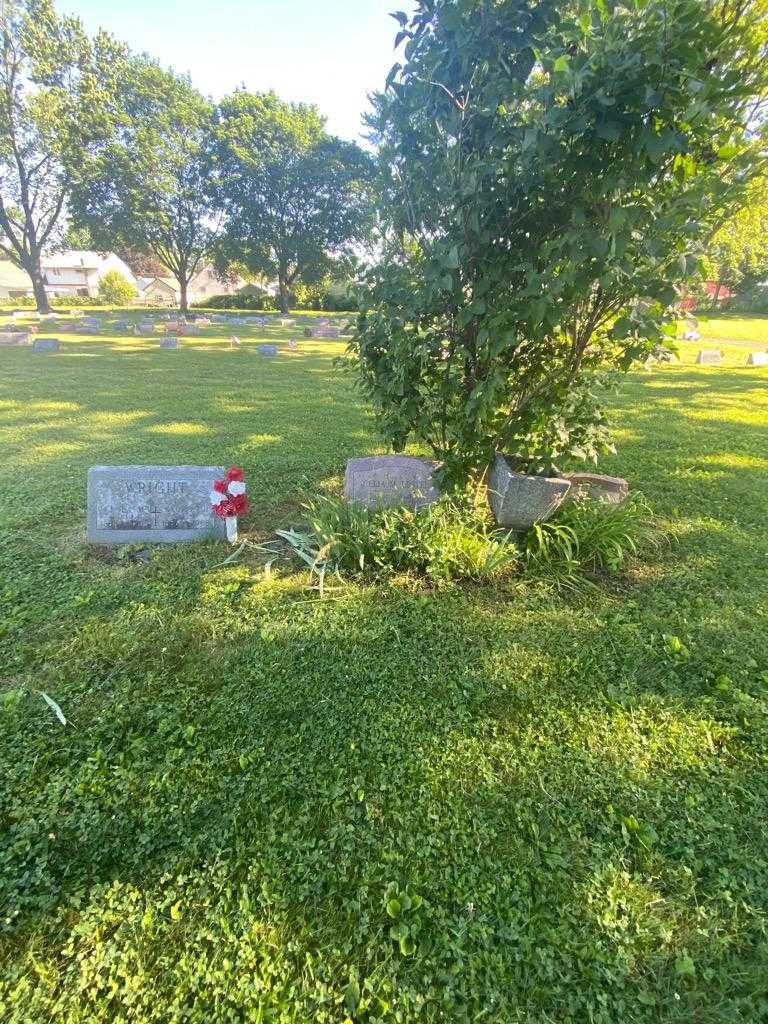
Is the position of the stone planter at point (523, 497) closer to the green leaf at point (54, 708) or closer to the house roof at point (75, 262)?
the green leaf at point (54, 708)

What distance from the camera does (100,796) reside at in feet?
5.86

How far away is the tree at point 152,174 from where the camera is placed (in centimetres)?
2523

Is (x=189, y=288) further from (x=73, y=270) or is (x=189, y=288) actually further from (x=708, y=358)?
(x=708, y=358)

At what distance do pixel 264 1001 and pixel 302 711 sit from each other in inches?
38.2

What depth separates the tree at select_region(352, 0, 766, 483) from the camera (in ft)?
6.63

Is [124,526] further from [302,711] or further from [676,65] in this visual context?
[676,65]

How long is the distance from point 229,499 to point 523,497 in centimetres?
200

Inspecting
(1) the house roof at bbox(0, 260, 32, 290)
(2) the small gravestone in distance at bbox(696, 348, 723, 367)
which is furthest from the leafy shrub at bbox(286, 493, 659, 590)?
(1) the house roof at bbox(0, 260, 32, 290)

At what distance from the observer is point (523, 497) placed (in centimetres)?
329

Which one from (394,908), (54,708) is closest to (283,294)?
(54,708)

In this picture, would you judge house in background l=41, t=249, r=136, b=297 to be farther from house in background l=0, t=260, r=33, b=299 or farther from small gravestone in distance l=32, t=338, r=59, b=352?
small gravestone in distance l=32, t=338, r=59, b=352

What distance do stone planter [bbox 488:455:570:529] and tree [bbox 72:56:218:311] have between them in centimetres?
3114

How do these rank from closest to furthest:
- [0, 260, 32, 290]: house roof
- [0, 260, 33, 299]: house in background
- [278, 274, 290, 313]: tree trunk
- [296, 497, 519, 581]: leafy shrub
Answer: [296, 497, 519, 581]: leafy shrub
[278, 274, 290, 313]: tree trunk
[0, 260, 33, 299]: house in background
[0, 260, 32, 290]: house roof

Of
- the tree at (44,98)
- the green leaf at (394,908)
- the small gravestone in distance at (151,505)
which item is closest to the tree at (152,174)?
the tree at (44,98)
